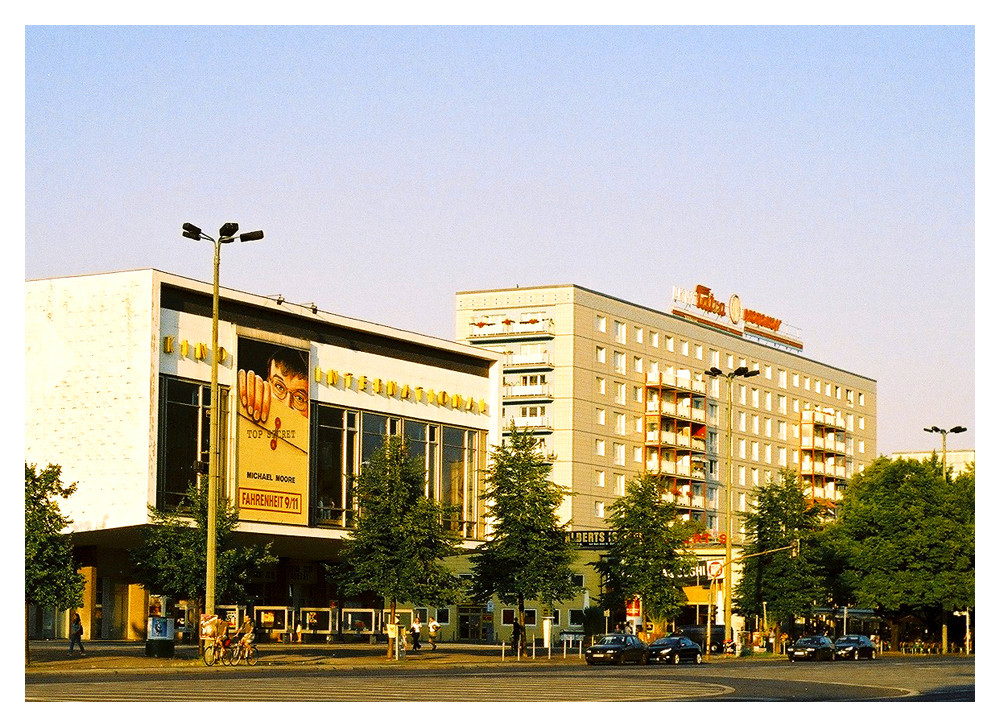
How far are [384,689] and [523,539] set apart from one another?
3147cm

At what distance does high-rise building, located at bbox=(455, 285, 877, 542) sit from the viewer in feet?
408

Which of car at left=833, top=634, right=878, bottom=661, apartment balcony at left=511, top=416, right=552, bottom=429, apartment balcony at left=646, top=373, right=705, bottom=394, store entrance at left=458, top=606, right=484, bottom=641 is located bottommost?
store entrance at left=458, top=606, right=484, bottom=641

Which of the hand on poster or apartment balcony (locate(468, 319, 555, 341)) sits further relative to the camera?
apartment balcony (locate(468, 319, 555, 341))

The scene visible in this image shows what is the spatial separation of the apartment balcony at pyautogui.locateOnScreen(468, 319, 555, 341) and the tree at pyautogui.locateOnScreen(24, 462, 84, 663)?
255ft

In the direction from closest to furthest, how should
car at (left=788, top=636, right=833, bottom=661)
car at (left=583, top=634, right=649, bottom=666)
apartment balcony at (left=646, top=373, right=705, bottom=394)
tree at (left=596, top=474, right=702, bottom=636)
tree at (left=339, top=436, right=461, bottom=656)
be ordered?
car at (left=583, top=634, right=649, bottom=666) < tree at (left=339, top=436, right=461, bottom=656) < car at (left=788, top=636, right=833, bottom=661) < tree at (left=596, top=474, right=702, bottom=636) < apartment balcony at (left=646, top=373, right=705, bottom=394)

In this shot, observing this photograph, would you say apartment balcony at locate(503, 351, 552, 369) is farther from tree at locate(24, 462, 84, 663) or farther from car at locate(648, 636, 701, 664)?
tree at locate(24, 462, 84, 663)

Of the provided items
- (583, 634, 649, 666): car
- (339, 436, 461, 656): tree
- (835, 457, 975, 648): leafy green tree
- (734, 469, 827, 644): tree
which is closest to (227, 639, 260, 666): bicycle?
(339, 436, 461, 656): tree

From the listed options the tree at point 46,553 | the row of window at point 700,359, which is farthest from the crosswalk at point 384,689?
the row of window at point 700,359

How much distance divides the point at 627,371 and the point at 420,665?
77.7m

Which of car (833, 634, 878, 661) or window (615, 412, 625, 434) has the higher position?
window (615, 412, 625, 434)

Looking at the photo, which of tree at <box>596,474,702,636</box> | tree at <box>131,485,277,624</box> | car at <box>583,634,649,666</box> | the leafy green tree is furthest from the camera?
the leafy green tree

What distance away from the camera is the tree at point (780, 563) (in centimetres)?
8600

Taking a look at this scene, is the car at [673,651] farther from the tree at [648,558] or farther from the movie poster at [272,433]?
the movie poster at [272,433]
